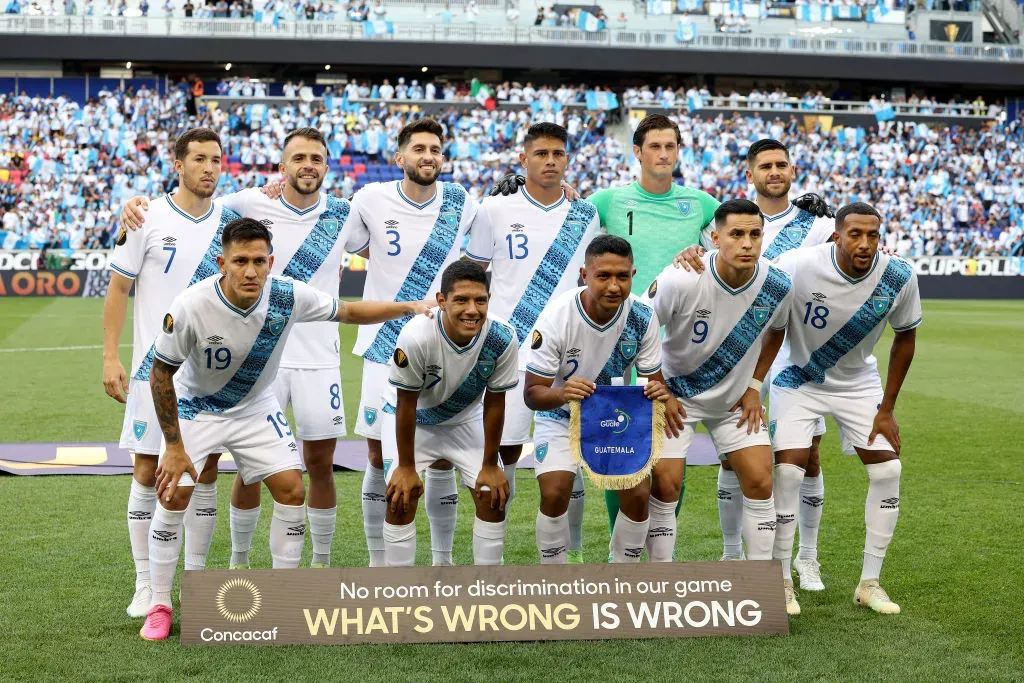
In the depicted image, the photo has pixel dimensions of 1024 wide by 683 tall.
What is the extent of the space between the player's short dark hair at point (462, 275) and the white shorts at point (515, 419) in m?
0.96

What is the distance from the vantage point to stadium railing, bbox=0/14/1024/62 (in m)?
40.3

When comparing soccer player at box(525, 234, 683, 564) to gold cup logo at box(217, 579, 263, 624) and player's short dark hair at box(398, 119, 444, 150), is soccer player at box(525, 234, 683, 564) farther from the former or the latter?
gold cup logo at box(217, 579, 263, 624)

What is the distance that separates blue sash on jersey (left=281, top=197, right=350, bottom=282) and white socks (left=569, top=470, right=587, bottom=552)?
162 centimetres

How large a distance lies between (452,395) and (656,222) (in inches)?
64.2

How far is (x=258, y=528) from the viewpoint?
7.11 meters

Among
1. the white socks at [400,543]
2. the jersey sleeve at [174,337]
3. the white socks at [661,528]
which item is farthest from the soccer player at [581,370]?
the jersey sleeve at [174,337]

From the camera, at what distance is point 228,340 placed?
5.08 metres

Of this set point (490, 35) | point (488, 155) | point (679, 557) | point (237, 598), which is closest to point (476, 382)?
point (237, 598)

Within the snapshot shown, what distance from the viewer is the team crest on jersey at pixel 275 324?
5.16 metres

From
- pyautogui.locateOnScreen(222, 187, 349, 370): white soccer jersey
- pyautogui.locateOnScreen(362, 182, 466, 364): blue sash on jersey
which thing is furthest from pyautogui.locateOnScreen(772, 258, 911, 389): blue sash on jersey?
pyautogui.locateOnScreen(222, 187, 349, 370): white soccer jersey

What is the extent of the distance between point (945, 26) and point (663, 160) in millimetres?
47024

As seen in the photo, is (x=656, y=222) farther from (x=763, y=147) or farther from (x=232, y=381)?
(x=232, y=381)

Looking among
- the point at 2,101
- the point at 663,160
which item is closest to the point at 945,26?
the point at 2,101

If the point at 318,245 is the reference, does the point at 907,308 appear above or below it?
below
